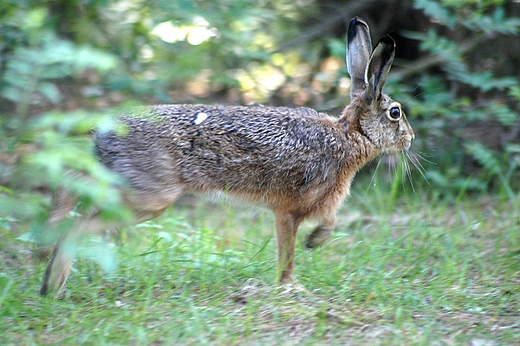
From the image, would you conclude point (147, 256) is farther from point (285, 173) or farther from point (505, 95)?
point (505, 95)

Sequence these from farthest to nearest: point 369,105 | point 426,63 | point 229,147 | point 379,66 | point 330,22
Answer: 1. point 330,22
2. point 426,63
3. point 369,105
4. point 379,66
5. point 229,147

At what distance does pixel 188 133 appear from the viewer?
189 inches

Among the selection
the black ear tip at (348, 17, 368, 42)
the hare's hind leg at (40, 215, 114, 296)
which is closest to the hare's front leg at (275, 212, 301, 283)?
the hare's hind leg at (40, 215, 114, 296)

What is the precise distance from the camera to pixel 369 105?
5.47 metres

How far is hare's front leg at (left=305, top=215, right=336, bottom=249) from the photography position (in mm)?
5285

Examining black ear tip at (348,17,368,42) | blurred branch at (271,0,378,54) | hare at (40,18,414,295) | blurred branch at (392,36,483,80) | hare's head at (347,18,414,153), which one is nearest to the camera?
hare at (40,18,414,295)

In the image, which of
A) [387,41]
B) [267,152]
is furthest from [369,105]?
[267,152]

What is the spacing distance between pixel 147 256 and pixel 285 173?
3.91ft

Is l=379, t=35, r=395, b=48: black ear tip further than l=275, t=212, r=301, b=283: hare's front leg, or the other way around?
l=379, t=35, r=395, b=48: black ear tip

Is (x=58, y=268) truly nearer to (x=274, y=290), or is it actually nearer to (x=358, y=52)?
(x=274, y=290)

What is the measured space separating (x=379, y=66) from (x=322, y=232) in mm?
1356

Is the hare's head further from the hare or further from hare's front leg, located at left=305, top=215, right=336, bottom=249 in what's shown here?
hare's front leg, located at left=305, top=215, right=336, bottom=249

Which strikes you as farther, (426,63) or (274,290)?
(426,63)

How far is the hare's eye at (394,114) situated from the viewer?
5.55 meters
